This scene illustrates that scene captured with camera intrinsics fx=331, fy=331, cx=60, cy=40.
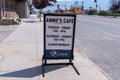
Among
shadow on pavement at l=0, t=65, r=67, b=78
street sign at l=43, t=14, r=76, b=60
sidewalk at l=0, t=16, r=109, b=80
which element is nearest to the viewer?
sidewalk at l=0, t=16, r=109, b=80

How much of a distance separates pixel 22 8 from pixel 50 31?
47.9 m

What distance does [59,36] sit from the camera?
9.31 meters

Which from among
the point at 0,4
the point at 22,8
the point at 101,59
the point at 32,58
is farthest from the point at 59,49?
the point at 22,8

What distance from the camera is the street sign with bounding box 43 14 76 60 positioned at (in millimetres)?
9172

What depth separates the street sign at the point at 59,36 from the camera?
9.17 meters

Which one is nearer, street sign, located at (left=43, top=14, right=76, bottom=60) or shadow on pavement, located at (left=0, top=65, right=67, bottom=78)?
shadow on pavement, located at (left=0, top=65, right=67, bottom=78)

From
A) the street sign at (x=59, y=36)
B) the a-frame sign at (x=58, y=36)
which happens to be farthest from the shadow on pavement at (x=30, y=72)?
the street sign at (x=59, y=36)

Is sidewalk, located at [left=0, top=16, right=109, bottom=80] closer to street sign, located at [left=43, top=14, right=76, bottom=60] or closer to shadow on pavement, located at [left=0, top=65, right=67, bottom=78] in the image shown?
shadow on pavement, located at [left=0, top=65, right=67, bottom=78]

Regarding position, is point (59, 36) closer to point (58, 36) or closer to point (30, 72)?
point (58, 36)

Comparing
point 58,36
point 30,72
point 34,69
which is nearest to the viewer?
point 30,72

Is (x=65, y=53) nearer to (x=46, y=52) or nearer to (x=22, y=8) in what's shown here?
(x=46, y=52)

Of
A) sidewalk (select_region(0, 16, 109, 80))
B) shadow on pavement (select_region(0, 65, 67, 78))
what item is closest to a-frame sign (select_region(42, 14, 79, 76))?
shadow on pavement (select_region(0, 65, 67, 78))

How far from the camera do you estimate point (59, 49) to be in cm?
923

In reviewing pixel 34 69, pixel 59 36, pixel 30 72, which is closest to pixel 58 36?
pixel 59 36
